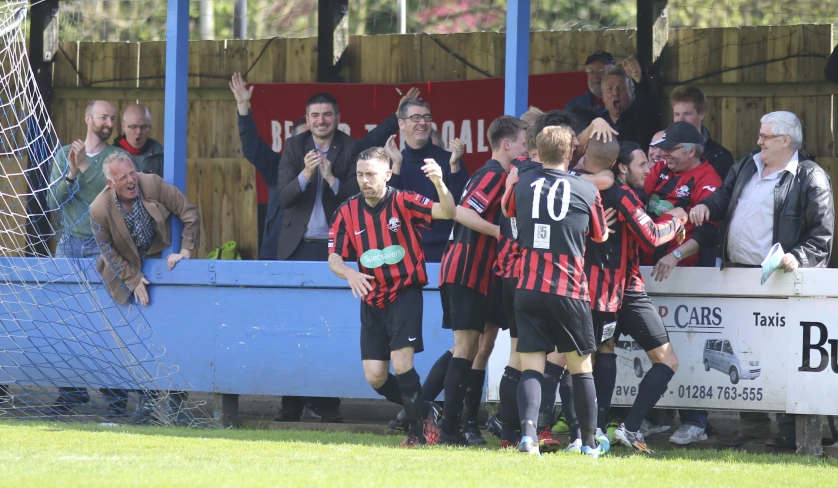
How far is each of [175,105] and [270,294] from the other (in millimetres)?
1530

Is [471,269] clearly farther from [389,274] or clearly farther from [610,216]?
[610,216]

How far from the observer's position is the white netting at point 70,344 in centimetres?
793

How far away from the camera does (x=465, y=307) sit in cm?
654

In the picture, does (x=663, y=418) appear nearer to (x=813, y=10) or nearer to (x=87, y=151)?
(x=87, y=151)

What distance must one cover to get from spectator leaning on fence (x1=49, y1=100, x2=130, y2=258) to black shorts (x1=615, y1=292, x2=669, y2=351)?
383 centimetres

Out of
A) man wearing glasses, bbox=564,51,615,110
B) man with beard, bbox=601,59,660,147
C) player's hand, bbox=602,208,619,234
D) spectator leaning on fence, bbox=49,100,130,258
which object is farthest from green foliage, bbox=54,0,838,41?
player's hand, bbox=602,208,619,234

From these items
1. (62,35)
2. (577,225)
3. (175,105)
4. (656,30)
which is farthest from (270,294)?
(62,35)

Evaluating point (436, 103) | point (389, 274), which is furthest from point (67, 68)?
point (389, 274)

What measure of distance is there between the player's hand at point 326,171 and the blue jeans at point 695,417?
2.86 metres

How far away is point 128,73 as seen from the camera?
11227 millimetres

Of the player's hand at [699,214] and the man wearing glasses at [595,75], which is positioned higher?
the man wearing glasses at [595,75]

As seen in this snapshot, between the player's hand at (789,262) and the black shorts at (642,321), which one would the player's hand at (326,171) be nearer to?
the black shorts at (642,321)

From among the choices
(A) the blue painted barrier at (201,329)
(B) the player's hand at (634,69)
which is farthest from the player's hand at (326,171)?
(B) the player's hand at (634,69)

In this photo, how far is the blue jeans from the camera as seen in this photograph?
691 centimetres
